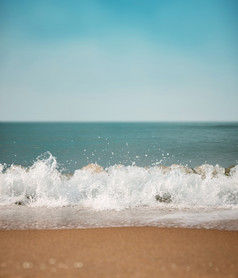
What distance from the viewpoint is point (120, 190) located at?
859 centimetres

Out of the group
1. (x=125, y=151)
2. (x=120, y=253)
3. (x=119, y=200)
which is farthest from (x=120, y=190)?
(x=125, y=151)

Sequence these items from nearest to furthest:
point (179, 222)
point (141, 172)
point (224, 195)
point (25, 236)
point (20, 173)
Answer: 1. point (25, 236)
2. point (179, 222)
3. point (224, 195)
4. point (20, 173)
5. point (141, 172)

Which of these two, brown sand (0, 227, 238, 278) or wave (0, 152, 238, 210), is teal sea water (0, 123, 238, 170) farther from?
brown sand (0, 227, 238, 278)

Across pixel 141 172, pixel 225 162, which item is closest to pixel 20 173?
pixel 141 172

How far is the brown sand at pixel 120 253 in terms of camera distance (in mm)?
3537

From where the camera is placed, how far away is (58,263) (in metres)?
3.73

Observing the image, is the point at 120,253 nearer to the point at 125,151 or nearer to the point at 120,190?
the point at 120,190

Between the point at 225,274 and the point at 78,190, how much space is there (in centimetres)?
586

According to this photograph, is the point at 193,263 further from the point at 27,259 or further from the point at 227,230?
the point at 27,259

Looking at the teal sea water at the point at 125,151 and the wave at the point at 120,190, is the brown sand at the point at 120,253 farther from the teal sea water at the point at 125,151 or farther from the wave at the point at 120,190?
the teal sea water at the point at 125,151

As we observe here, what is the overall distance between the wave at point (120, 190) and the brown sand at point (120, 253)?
221 centimetres

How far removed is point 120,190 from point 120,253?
14.9ft

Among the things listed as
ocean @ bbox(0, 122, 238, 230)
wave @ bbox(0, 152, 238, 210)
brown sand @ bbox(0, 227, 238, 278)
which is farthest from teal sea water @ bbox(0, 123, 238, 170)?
brown sand @ bbox(0, 227, 238, 278)

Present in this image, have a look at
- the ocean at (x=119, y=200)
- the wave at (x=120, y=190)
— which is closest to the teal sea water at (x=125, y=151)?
the wave at (x=120, y=190)
